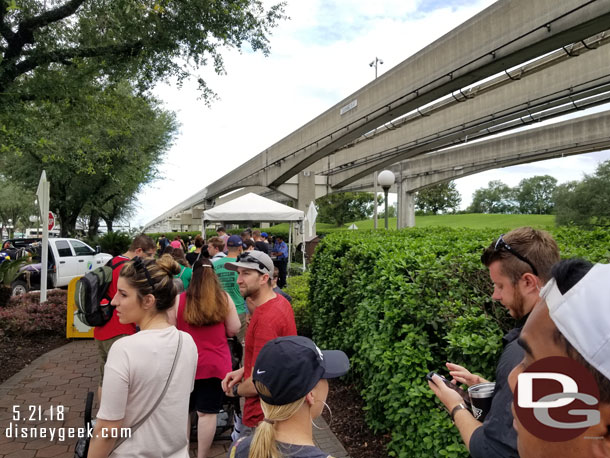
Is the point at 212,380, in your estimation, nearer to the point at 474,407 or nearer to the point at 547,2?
the point at 474,407

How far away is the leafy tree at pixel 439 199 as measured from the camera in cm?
8569

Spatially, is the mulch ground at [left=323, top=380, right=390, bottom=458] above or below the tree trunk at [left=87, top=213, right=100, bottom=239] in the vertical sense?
below

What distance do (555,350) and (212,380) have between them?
3285 millimetres

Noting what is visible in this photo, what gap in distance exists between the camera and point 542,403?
2.80 ft

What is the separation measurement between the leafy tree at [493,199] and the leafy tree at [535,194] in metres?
2.09

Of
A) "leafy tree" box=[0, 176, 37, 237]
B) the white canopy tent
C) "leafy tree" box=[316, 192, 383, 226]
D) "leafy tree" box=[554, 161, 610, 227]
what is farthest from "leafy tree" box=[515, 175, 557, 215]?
"leafy tree" box=[0, 176, 37, 237]

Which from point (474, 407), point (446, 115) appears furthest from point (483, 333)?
point (446, 115)

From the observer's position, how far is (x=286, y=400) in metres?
1.66

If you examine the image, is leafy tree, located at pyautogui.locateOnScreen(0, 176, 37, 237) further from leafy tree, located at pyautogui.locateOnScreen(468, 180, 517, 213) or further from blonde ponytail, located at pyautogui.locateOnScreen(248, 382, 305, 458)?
leafy tree, located at pyautogui.locateOnScreen(468, 180, 517, 213)

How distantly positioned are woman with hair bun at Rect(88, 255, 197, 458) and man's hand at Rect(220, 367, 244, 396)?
467mm

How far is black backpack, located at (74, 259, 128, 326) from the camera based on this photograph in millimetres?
3996

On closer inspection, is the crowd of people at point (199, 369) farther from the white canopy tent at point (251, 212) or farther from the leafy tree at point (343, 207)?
the leafy tree at point (343, 207)

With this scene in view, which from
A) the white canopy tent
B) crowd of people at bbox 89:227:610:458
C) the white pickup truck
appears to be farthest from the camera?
the white canopy tent

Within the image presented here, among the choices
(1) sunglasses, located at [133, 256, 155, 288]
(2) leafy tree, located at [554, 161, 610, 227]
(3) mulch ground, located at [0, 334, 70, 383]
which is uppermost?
(2) leafy tree, located at [554, 161, 610, 227]
